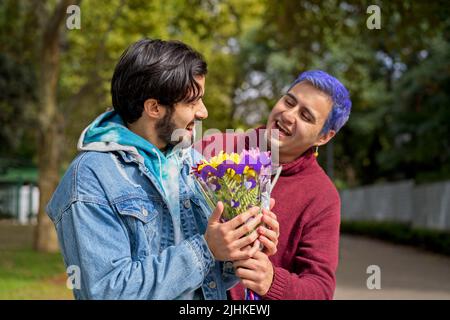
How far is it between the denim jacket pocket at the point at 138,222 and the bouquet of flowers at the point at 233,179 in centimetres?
21

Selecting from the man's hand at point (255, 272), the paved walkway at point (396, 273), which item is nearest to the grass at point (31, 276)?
the paved walkway at point (396, 273)

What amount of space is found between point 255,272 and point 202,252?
0.75 ft

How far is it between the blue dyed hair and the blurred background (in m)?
3.62

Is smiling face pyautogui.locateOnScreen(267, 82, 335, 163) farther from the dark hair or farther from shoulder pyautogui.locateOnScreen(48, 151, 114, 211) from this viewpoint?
shoulder pyautogui.locateOnScreen(48, 151, 114, 211)

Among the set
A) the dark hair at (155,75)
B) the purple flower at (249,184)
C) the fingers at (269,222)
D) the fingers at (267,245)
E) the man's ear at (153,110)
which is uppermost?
the dark hair at (155,75)

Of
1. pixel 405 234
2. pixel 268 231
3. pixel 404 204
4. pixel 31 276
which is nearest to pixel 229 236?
pixel 268 231

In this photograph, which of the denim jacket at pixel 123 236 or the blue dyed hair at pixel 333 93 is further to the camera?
the blue dyed hair at pixel 333 93

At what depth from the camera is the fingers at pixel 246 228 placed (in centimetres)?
217

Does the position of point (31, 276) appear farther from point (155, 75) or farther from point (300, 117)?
point (155, 75)

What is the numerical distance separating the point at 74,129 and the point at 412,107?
46.6ft

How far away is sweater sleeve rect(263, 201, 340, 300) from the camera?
8.98ft

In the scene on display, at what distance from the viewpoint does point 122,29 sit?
790 inches

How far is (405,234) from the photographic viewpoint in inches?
963

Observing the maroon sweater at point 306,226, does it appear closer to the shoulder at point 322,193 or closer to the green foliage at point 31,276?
the shoulder at point 322,193
